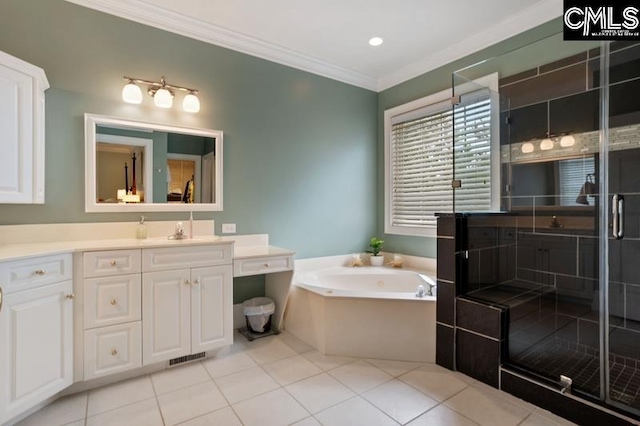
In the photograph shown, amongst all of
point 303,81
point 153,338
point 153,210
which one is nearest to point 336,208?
point 303,81

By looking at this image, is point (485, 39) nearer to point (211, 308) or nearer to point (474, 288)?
point (474, 288)

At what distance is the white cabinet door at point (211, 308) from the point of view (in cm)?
236

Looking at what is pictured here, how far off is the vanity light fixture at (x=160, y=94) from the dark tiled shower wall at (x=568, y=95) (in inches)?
109

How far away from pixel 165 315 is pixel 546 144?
3.33 metres

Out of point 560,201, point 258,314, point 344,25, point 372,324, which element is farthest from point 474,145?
point 258,314

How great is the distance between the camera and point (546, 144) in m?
2.64

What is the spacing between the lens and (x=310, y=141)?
350 cm

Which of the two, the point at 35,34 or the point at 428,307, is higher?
the point at 35,34

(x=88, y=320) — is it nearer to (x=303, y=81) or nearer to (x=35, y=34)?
(x=35, y=34)

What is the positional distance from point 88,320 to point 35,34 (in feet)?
6.62

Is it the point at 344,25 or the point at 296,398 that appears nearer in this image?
the point at 296,398

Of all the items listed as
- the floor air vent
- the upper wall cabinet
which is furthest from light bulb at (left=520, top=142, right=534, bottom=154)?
the upper wall cabinet

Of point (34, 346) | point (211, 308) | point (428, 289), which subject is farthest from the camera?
point (428, 289)

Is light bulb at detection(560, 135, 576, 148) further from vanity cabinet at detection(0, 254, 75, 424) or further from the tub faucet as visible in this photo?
vanity cabinet at detection(0, 254, 75, 424)
